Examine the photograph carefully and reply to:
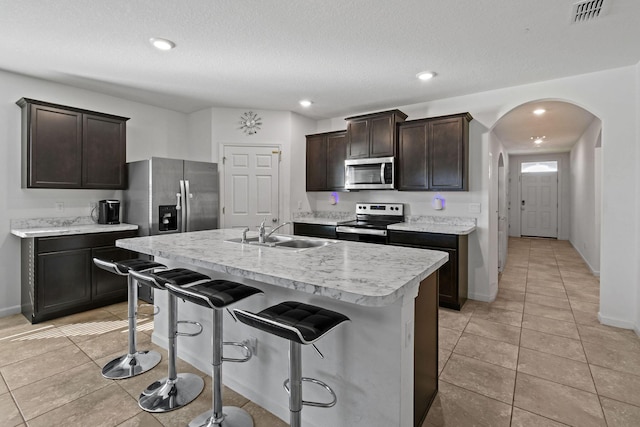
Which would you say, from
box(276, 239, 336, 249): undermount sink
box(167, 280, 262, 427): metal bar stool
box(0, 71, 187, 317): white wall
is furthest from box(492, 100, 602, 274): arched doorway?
box(0, 71, 187, 317): white wall

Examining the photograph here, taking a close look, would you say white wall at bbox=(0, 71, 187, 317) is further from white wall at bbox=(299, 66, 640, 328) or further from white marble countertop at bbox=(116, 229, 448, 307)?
white wall at bbox=(299, 66, 640, 328)

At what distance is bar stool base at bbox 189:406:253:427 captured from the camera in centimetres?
178

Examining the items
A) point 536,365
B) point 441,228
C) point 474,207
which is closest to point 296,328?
point 536,365

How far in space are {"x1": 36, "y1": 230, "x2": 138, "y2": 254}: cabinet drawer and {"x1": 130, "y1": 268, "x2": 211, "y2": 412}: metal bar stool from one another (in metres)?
1.85

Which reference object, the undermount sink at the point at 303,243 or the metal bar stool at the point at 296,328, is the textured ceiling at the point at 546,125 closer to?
the undermount sink at the point at 303,243

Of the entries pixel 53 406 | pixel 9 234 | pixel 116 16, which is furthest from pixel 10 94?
pixel 53 406

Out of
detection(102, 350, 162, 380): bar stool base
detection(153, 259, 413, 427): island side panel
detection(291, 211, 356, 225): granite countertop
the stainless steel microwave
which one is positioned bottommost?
detection(102, 350, 162, 380): bar stool base

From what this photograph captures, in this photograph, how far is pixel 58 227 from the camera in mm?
3734

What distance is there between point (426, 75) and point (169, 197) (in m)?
3.34

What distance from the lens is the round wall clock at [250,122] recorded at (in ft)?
15.7

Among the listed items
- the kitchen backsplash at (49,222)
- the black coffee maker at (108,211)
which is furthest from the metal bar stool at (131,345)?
the kitchen backsplash at (49,222)

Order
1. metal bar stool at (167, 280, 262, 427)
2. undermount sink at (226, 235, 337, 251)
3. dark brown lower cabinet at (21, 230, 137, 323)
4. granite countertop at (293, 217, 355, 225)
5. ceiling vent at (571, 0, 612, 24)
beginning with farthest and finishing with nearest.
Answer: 1. granite countertop at (293, 217, 355, 225)
2. dark brown lower cabinet at (21, 230, 137, 323)
3. undermount sink at (226, 235, 337, 251)
4. ceiling vent at (571, 0, 612, 24)
5. metal bar stool at (167, 280, 262, 427)

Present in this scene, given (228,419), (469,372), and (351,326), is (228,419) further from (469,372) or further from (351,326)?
(469,372)

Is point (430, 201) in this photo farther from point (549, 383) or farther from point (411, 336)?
point (411, 336)
